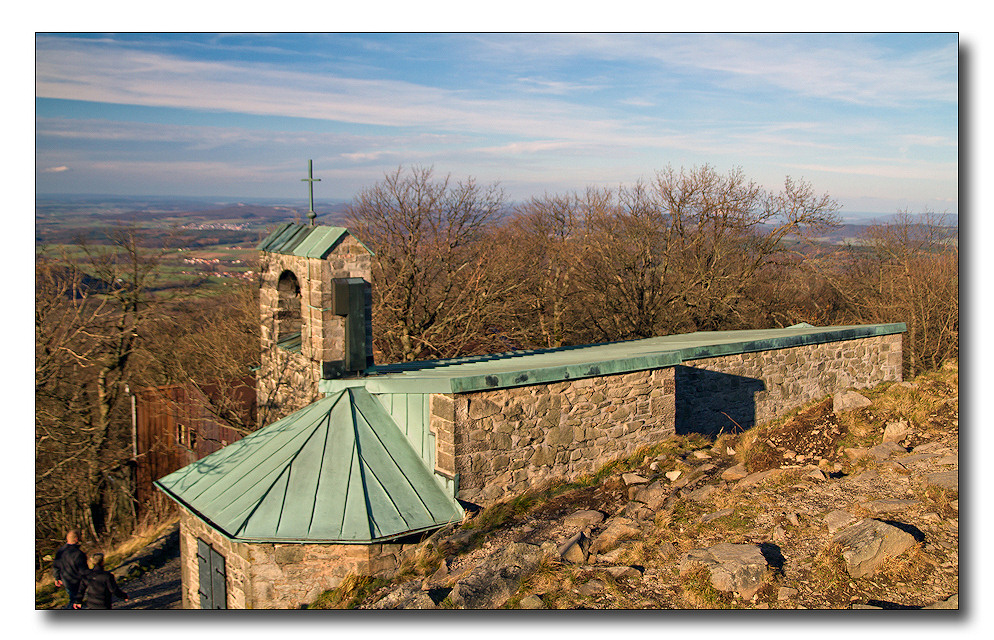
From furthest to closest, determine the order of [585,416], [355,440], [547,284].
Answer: [547,284], [585,416], [355,440]

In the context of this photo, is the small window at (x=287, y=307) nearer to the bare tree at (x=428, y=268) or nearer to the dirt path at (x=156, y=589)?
the dirt path at (x=156, y=589)

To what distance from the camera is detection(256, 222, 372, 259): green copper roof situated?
8227 millimetres

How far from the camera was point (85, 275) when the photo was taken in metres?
14.7

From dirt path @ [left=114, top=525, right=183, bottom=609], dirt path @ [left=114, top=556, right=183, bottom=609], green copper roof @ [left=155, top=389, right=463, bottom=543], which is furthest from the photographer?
dirt path @ [left=114, top=525, right=183, bottom=609]

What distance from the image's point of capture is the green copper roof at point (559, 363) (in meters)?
7.68

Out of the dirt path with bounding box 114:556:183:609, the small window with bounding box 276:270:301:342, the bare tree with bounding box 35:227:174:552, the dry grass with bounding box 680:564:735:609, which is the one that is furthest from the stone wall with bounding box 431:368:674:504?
the bare tree with bounding box 35:227:174:552

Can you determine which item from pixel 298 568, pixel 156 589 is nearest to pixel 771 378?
pixel 298 568

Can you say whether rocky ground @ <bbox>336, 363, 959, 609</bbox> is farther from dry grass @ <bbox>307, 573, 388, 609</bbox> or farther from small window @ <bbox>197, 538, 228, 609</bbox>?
small window @ <bbox>197, 538, 228, 609</bbox>

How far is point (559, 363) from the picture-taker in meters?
9.06

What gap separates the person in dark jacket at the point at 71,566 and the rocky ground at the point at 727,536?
242 cm

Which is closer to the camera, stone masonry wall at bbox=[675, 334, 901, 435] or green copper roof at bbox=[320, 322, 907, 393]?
green copper roof at bbox=[320, 322, 907, 393]

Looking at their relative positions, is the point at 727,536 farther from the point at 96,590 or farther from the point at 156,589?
the point at 156,589

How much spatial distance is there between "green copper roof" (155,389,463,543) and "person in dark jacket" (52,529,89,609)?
108cm

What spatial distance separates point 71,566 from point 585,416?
18.1ft
